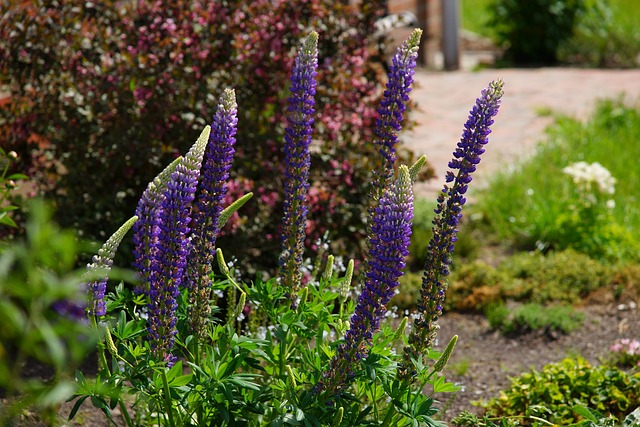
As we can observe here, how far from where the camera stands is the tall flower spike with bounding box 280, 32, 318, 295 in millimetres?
2717

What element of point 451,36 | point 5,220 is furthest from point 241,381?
point 451,36

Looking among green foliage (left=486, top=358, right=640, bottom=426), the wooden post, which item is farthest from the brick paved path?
green foliage (left=486, top=358, right=640, bottom=426)

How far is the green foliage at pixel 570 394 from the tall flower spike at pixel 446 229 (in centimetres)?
114

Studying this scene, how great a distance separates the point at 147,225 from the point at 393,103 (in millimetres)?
894

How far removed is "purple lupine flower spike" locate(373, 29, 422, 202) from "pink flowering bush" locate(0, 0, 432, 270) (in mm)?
1573

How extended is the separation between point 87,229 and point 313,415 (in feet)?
7.56

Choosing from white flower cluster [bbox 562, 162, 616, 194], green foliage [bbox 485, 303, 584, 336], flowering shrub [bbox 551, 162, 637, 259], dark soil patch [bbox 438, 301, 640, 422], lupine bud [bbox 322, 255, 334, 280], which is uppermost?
lupine bud [bbox 322, 255, 334, 280]

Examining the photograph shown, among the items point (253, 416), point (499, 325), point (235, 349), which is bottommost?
point (499, 325)

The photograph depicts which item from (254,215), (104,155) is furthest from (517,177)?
(104,155)

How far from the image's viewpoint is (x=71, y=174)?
14.4 ft

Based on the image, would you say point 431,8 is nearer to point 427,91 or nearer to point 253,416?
point 427,91

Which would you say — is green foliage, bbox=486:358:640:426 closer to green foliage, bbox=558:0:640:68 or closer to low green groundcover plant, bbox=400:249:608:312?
low green groundcover plant, bbox=400:249:608:312

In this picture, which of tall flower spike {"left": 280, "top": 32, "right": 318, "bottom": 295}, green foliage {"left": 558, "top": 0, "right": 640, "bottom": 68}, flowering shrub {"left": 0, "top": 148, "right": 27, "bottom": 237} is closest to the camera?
tall flower spike {"left": 280, "top": 32, "right": 318, "bottom": 295}

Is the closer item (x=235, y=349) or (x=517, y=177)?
(x=235, y=349)
